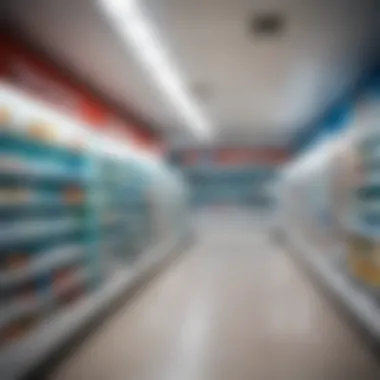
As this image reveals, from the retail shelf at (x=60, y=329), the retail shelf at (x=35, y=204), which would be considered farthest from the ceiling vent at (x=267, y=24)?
the retail shelf at (x=60, y=329)

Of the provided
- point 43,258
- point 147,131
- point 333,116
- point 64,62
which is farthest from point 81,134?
point 147,131

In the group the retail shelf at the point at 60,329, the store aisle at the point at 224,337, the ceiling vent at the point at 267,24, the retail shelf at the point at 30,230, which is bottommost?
the store aisle at the point at 224,337

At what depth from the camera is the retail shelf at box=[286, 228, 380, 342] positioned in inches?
160

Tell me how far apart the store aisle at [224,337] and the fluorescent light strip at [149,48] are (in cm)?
259

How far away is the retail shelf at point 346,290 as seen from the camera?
4.07 metres

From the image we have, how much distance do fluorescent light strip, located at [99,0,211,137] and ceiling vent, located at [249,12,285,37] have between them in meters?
0.86

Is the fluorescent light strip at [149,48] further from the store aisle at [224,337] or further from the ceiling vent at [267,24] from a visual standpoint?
the store aisle at [224,337]

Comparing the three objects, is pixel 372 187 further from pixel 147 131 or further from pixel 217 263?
pixel 147 131

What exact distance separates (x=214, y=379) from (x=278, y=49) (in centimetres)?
315

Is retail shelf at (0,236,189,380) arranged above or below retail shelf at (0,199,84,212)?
below

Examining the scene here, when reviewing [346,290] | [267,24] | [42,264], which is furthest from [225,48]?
[346,290]

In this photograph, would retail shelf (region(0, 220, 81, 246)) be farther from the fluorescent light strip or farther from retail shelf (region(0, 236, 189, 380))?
the fluorescent light strip

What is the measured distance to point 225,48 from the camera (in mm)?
4633

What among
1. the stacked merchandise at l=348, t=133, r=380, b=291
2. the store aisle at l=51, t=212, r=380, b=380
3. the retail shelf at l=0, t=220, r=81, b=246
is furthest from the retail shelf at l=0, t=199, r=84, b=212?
the stacked merchandise at l=348, t=133, r=380, b=291
